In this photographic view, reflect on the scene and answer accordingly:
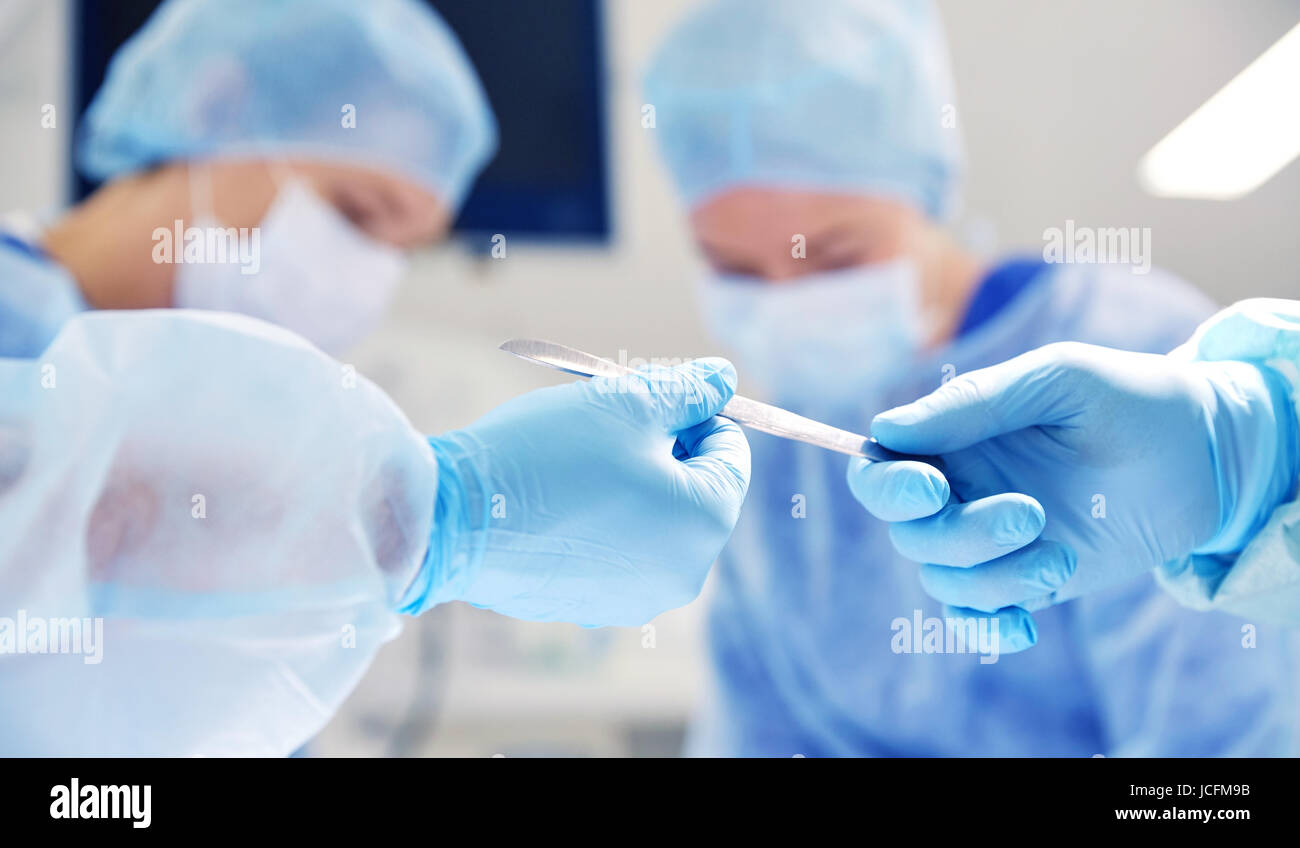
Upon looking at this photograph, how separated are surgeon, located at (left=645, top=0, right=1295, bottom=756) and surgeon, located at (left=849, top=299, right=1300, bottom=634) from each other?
583mm

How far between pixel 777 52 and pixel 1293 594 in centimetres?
129

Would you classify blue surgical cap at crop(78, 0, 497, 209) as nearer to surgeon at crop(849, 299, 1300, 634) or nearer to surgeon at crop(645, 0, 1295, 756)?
surgeon at crop(645, 0, 1295, 756)

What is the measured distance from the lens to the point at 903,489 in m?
0.92

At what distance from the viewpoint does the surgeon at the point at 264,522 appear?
795mm

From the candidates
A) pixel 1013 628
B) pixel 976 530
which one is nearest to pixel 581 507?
pixel 976 530

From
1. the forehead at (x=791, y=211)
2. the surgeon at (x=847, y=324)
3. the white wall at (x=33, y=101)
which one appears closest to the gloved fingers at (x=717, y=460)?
the surgeon at (x=847, y=324)

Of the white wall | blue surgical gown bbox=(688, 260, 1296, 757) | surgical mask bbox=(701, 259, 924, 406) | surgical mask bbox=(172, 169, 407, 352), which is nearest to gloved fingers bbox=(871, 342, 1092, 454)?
blue surgical gown bbox=(688, 260, 1296, 757)

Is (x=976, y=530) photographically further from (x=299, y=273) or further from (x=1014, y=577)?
(x=299, y=273)

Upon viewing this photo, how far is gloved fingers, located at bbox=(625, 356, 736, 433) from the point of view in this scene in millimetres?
946

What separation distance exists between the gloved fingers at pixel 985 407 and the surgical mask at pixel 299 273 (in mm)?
1264

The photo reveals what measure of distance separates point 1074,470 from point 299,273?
1.46 metres

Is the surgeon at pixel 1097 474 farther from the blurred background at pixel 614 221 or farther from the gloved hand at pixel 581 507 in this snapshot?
the blurred background at pixel 614 221

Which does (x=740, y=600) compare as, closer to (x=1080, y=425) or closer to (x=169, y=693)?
(x=1080, y=425)
